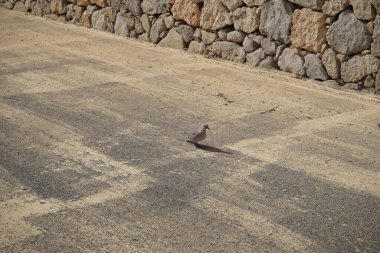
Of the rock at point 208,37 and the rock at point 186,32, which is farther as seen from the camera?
the rock at point 186,32

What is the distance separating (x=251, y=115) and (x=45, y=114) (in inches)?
94.3

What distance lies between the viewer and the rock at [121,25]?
10945 mm

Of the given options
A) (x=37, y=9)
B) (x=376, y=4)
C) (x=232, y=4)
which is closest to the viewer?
(x=376, y=4)

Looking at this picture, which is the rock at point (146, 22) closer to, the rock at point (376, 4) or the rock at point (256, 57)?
the rock at point (256, 57)

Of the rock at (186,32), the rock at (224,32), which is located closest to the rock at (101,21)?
the rock at (186,32)

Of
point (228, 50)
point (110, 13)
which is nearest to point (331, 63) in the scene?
point (228, 50)

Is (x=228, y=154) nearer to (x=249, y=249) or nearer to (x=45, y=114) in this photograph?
(x=249, y=249)

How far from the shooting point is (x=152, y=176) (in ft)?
14.7

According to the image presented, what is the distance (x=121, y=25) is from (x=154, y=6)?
106cm

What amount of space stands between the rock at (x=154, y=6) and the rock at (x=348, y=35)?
3583 millimetres

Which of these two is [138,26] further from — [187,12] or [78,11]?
[78,11]

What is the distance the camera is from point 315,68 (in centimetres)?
798

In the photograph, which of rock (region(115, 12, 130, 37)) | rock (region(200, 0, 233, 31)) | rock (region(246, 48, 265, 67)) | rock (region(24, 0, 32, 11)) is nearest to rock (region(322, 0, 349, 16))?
rock (region(246, 48, 265, 67))

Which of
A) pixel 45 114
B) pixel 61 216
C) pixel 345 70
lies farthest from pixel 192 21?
pixel 61 216
